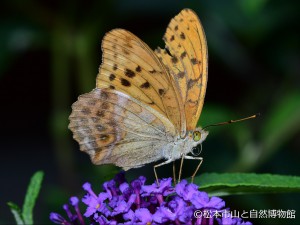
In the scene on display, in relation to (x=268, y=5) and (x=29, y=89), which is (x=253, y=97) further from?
(x=29, y=89)

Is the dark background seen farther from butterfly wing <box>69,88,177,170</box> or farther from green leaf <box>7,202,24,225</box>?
green leaf <box>7,202,24,225</box>

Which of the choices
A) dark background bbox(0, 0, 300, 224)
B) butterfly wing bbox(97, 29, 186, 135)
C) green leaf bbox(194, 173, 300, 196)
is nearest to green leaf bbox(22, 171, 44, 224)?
butterfly wing bbox(97, 29, 186, 135)

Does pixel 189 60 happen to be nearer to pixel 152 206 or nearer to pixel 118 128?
pixel 118 128

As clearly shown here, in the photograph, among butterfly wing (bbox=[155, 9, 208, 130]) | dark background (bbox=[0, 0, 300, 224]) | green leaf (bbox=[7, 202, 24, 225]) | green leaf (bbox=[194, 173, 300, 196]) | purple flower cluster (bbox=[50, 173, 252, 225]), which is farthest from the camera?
dark background (bbox=[0, 0, 300, 224])

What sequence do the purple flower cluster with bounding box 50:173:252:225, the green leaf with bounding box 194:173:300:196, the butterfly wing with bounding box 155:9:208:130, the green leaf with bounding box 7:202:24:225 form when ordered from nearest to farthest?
the purple flower cluster with bounding box 50:173:252:225, the green leaf with bounding box 194:173:300:196, the green leaf with bounding box 7:202:24:225, the butterfly wing with bounding box 155:9:208:130

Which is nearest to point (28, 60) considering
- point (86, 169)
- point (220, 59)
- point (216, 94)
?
point (216, 94)

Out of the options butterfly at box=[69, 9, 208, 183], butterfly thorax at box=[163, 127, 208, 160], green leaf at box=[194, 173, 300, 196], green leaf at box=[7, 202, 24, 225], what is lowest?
green leaf at box=[7, 202, 24, 225]

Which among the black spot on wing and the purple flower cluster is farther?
the black spot on wing
